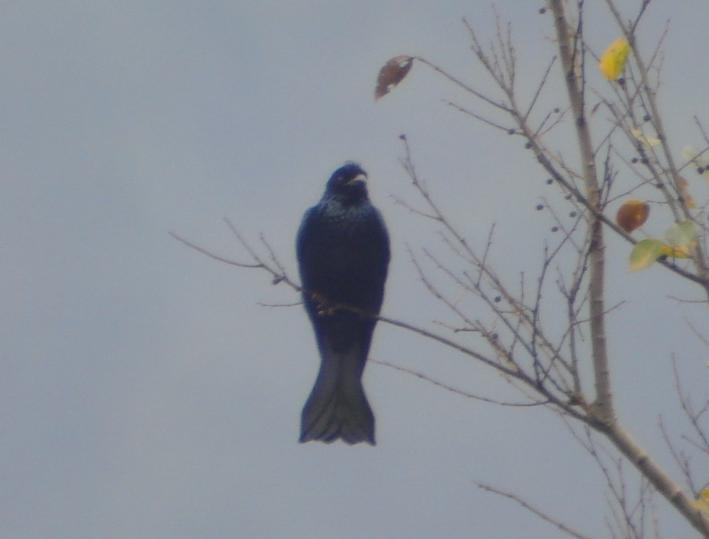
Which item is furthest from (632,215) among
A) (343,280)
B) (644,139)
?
(343,280)

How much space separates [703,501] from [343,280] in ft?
8.21

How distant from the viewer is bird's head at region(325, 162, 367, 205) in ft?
A: 19.8

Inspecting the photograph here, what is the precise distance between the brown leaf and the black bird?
56.2 inches

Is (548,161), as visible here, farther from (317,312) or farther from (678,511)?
(317,312)

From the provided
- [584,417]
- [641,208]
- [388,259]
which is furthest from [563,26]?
[388,259]

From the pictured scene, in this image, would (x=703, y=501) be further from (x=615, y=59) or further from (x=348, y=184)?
(x=348, y=184)

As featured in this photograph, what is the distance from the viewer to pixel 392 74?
456 cm

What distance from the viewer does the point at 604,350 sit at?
3.87 metres

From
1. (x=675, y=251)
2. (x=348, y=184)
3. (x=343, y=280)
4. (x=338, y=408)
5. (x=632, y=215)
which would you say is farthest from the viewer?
(x=348, y=184)

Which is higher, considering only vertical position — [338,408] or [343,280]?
[343,280]

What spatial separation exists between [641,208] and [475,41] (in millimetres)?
896

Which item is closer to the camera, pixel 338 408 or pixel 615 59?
pixel 615 59

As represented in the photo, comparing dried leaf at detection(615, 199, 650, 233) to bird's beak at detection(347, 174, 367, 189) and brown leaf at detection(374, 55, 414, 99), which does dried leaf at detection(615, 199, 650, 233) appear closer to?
brown leaf at detection(374, 55, 414, 99)

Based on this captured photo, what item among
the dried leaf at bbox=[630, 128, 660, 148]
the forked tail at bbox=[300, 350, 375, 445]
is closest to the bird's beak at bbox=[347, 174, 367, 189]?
the forked tail at bbox=[300, 350, 375, 445]
